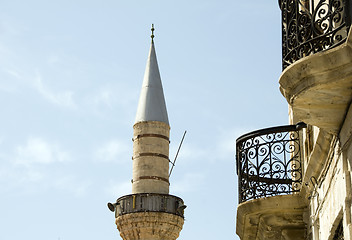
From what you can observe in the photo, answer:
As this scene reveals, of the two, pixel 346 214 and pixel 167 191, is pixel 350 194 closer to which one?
pixel 346 214

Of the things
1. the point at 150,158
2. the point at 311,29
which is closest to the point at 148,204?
the point at 150,158

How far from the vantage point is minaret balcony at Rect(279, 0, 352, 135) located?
A: 579 centimetres

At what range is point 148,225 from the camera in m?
28.1

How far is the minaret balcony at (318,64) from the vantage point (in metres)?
5.79


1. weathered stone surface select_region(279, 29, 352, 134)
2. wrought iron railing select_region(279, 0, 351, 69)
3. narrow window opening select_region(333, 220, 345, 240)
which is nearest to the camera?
weathered stone surface select_region(279, 29, 352, 134)

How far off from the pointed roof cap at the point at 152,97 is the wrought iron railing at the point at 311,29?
22369mm

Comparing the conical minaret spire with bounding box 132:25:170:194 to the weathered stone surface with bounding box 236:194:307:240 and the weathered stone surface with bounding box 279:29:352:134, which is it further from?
the weathered stone surface with bounding box 279:29:352:134

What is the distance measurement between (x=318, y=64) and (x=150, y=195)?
22408 millimetres

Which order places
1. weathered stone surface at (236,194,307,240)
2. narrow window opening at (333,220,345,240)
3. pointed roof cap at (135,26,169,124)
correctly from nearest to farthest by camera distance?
1. narrow window opening at (333,220,345,240)
2. weathered stone surface at (236,194,307,240)
3. pointed roof cap at (135,26,169,124)

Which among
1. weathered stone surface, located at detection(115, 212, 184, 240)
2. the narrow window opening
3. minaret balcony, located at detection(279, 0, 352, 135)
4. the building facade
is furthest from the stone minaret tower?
minaret balcony, located at detection(279, 0, 352, 135)

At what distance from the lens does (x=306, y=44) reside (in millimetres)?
6242

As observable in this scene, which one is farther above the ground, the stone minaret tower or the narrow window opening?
the stone minaret tower

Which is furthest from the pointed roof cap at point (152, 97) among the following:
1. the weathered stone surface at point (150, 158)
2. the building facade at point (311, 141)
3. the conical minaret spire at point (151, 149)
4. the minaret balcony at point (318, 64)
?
the minaret balcony at point (318, 64)

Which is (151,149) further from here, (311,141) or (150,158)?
(311,141)
